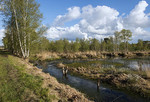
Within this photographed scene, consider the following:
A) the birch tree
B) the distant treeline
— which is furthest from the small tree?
the birch tree

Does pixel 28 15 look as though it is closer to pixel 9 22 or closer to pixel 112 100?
pixel 9 22

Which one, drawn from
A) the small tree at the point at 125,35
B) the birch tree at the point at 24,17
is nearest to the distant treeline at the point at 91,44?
the small tree at the point at 125,35

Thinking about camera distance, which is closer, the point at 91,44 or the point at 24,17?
the point at 24,17

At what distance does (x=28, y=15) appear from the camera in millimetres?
16562

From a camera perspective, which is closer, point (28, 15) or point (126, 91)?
point (126, 91)

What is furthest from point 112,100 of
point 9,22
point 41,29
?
point 9,22

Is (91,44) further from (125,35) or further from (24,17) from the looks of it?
(24,17)

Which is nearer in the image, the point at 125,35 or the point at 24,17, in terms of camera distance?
the point at 24,17

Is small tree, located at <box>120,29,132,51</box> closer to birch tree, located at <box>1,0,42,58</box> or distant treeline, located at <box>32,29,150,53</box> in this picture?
distant treeline, located at <box>32,29,150,53</box>

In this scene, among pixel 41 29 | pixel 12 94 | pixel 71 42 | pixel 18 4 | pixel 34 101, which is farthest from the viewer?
pixel 71 42

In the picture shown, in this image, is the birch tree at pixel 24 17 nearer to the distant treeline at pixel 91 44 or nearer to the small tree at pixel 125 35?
the distant treeline at pixel 91 44

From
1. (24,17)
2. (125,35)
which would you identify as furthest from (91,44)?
(24,17)

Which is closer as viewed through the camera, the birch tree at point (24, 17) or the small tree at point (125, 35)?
the birch tree at point (24, 17)

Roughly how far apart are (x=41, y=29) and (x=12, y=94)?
47.4 ft
